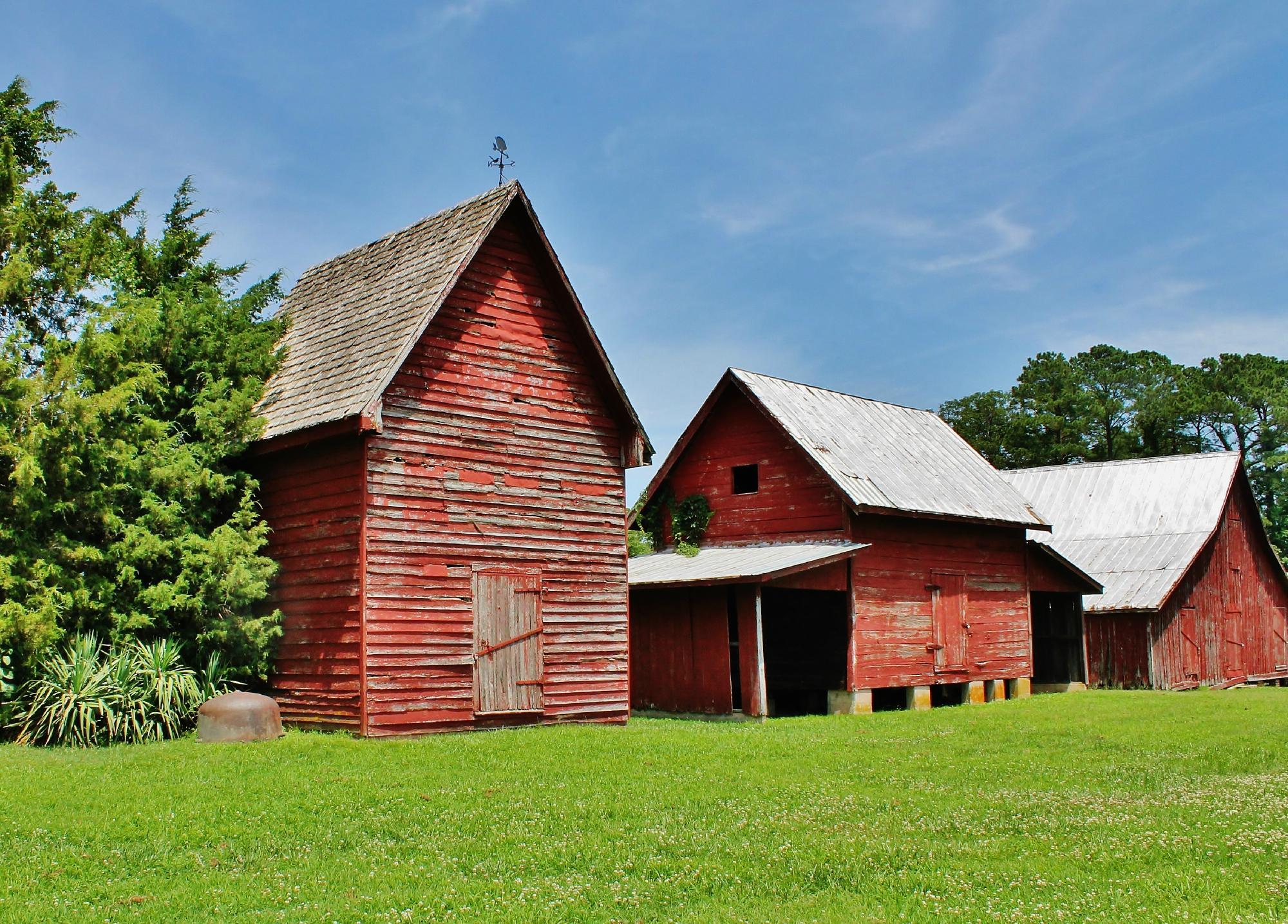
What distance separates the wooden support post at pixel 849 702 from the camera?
84.5 ft

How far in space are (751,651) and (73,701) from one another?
40.3ft

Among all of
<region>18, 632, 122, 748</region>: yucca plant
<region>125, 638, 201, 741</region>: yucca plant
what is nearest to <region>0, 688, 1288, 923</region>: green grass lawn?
<region>18, 632, 122, 748</region>: yucca plant

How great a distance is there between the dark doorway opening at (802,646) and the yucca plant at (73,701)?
1454 cm

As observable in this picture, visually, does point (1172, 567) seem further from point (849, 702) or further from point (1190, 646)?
point (849, 702)

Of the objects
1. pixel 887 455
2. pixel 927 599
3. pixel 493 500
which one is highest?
pixel 887 455

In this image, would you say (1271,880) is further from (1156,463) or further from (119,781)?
(1156,463)

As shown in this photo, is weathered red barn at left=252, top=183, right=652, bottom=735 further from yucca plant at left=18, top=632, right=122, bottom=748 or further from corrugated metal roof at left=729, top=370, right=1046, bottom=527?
corrugated metal roof at left=729, top=370, right=1046, bottom=527

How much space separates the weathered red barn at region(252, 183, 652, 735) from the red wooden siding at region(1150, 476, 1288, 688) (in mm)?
20656

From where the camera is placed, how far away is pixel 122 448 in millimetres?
18188

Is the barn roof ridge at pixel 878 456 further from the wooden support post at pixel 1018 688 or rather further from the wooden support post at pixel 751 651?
the wooden support post at pixel 1018 688

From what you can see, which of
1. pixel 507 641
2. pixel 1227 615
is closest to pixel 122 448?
pixel 507 641

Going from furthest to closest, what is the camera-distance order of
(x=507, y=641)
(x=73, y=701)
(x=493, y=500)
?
1. (x=493, y=500)
2. (x=507, y=641)
3. (x=73, y=701)

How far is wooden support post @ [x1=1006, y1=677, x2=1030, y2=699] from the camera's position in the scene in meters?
31.6

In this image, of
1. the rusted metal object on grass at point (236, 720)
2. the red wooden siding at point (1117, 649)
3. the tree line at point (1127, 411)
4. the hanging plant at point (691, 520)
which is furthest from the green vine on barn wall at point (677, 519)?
the tree line at point (1127, 411)
